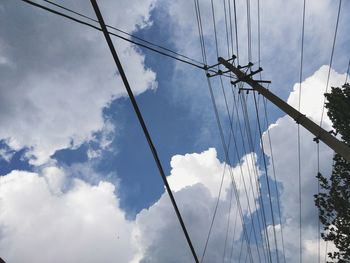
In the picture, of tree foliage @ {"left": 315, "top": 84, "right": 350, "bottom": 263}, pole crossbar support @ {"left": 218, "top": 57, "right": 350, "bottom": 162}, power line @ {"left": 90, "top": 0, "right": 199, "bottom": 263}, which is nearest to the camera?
power line @ {"left": 90, "top": 0, "right": 199, "bottom": 263}

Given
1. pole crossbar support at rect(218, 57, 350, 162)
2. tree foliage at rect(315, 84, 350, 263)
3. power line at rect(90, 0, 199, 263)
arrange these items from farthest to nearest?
tree foliage at rect(315, 84, 350, 263) → pole crossbar support at rect(218, 57, 350, 162) → power line at rect(90, 0, 199, 263)

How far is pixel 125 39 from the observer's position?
21.8ft

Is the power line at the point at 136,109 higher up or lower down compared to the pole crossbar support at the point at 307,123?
lower down

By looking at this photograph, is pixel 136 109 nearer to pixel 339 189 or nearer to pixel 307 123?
pixel 307 123

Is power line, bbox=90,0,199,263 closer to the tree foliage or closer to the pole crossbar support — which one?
the pole crossbar support

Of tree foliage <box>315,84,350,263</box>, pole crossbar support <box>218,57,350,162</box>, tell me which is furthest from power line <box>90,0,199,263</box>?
tree foliage <box>315,84,350,263</box>

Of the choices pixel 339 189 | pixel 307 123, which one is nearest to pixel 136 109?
pixel 307 123

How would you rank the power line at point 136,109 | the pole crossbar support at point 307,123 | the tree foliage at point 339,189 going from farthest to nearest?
1. the tree foliage at point 339,189
2. the pole crossbar support at point 307,123
3. the power line at point 136,109

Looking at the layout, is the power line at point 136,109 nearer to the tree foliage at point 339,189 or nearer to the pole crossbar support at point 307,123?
the pole crossbar support at point 307,123

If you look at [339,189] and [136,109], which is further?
[339,189]

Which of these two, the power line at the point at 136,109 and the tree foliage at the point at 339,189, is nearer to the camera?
the power line at the point at 136,109

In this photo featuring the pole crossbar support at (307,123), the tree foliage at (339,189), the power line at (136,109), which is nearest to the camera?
the power line at (136,109)

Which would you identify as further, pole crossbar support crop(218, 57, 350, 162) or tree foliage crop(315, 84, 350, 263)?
tree foliage crop(315, 84, 350, 263)

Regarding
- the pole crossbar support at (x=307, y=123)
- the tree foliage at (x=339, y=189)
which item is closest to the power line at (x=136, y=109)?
the pole crossbar support at (x=307, y=123)
